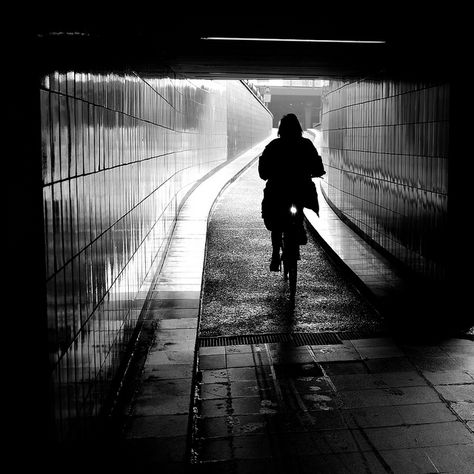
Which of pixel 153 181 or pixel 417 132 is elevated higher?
pixel 417 132

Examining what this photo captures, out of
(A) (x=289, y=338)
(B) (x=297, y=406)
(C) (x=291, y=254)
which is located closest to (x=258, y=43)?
(C) (x=291, y=254)

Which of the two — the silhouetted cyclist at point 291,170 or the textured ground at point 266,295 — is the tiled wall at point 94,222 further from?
the silhouetted cyclist at point 291,170

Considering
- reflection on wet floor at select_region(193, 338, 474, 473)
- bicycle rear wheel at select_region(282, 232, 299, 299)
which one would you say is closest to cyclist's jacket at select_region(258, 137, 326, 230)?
bicycle rear wheel at select_region(282, 232, 299, 299)

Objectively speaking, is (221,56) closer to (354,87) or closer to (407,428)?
(354,87)

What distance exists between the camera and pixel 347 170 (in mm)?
13305

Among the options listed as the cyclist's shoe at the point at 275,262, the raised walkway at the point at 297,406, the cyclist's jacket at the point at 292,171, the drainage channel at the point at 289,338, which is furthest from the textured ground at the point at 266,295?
the cyclist's jacket at the point at 292,171

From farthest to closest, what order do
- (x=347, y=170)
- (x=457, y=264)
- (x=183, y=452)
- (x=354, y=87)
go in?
(x=347, y=170) < (x=354, y=87) < (x=457, y=264) < (x=183, y=452)

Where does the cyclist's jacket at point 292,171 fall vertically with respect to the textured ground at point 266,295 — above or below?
above

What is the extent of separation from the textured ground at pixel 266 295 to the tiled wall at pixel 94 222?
32.6 inches

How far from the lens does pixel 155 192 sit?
822cm

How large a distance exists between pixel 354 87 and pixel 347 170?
1.60 m

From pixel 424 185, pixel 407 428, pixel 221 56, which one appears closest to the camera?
pixel 407 428

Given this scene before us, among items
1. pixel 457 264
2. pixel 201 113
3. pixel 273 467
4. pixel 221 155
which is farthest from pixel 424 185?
pixel 221 155

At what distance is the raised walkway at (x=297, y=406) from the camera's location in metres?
3.80
